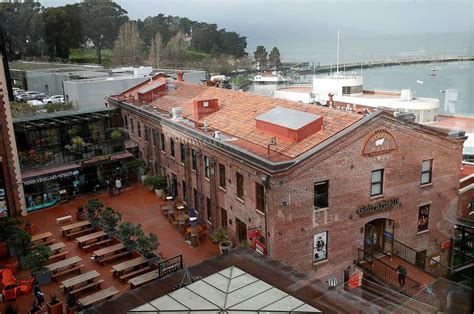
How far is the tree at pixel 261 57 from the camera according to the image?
65387 millimetres

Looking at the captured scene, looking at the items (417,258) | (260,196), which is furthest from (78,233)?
(417,258)

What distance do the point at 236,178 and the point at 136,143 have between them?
8.10 metres

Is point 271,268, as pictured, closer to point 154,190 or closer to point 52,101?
point 154,190

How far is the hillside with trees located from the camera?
39.3ft

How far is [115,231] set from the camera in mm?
12078

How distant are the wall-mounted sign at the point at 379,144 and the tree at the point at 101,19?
8.56m

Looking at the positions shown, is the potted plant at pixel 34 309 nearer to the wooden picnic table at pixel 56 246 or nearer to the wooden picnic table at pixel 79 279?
the wooden picnic table at pixel 79 279

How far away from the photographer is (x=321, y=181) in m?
10.8

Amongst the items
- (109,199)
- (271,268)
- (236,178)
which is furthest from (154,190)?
(271,268)

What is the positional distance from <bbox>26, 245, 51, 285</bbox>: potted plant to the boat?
58074 millimetres

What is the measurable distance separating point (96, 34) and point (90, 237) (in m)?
7.73

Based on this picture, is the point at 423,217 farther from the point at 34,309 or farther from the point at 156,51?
the point at 156,51

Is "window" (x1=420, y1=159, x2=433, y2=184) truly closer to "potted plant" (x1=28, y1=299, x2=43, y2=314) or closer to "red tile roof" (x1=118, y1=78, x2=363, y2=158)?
"red tile roof" (x1=118, y1=78, x2=363, y2=158)

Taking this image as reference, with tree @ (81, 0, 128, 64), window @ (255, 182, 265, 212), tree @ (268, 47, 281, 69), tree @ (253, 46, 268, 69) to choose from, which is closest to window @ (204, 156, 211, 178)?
window @ (255, 182, 265, 212)
